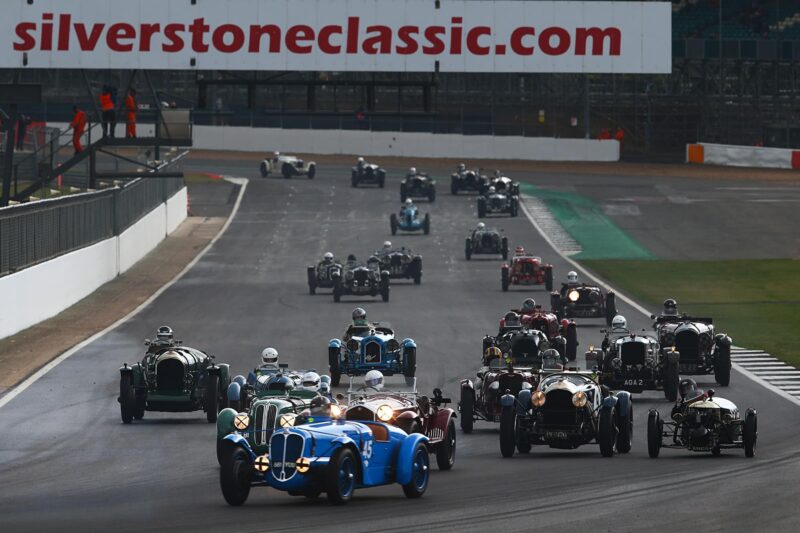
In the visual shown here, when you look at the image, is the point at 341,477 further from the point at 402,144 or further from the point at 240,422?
the point at 402,144

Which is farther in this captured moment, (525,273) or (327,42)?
(525,273)

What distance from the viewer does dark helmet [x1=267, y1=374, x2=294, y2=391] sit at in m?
25.9

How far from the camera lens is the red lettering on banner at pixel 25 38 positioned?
164 ft

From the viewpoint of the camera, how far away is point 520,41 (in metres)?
49.8

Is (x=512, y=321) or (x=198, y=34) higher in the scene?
(x=198, y=34)

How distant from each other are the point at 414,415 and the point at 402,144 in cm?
→ 8329

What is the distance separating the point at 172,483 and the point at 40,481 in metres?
1.85

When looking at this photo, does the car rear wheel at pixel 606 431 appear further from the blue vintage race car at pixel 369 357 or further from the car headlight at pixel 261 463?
the blue vintage race car at pixel 369 357

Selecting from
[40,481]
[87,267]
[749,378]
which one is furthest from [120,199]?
[40,481]

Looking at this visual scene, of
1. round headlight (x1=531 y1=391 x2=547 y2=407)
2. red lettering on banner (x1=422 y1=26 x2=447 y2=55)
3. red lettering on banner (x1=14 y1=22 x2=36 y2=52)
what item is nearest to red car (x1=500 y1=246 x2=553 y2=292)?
red lettering on banner (x1=422 y1=26 x2=447 y2=55)

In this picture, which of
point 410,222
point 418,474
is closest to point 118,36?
point 410,222

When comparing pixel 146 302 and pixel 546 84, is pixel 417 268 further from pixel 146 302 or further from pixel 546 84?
pixel 546 84

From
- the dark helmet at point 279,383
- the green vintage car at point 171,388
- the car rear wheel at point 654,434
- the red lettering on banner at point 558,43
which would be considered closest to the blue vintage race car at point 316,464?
the car rear wheel at point 654,434

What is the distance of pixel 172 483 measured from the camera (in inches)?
864
